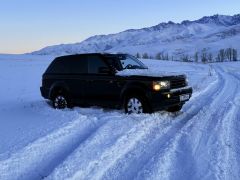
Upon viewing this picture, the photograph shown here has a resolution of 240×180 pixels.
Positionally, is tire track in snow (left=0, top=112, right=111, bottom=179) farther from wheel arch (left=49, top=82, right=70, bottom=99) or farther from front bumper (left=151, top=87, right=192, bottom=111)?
wheel arch (left=49, top=82, right=70, bottom=99)

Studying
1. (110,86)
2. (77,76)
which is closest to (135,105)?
(110,86)

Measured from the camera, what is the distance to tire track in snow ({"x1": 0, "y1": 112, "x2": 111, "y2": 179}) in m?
6.67

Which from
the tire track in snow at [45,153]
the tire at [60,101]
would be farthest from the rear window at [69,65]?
the tire track in snow at [45,153]

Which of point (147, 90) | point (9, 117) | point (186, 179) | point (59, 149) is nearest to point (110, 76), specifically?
point (147, 90)

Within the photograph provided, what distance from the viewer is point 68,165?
679 cm

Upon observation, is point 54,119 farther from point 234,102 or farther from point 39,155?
point 234,102

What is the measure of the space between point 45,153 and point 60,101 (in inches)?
235

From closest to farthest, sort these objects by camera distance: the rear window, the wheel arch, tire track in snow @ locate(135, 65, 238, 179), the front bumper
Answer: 1. tire track in snow @ locate(135, 65, 238, 179)
2. the front bumper
3. the rear window
4. the wheel arch

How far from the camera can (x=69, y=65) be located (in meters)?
13.5

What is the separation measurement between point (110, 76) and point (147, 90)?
1294 mm

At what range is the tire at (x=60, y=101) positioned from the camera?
44.0ft

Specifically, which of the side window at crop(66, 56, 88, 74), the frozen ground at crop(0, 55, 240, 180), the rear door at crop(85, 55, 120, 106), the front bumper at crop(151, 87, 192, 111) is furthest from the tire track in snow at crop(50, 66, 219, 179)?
the side window at crop(66, 56, 88, 74)

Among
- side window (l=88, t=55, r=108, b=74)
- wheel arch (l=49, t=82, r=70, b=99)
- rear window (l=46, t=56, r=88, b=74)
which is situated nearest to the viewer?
side window (l=88, t=55, r=108, b=74)

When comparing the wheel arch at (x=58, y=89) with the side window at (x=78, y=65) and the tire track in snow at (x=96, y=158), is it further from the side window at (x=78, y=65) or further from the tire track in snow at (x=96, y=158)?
the tire track in snow at (x=96, y=158)
